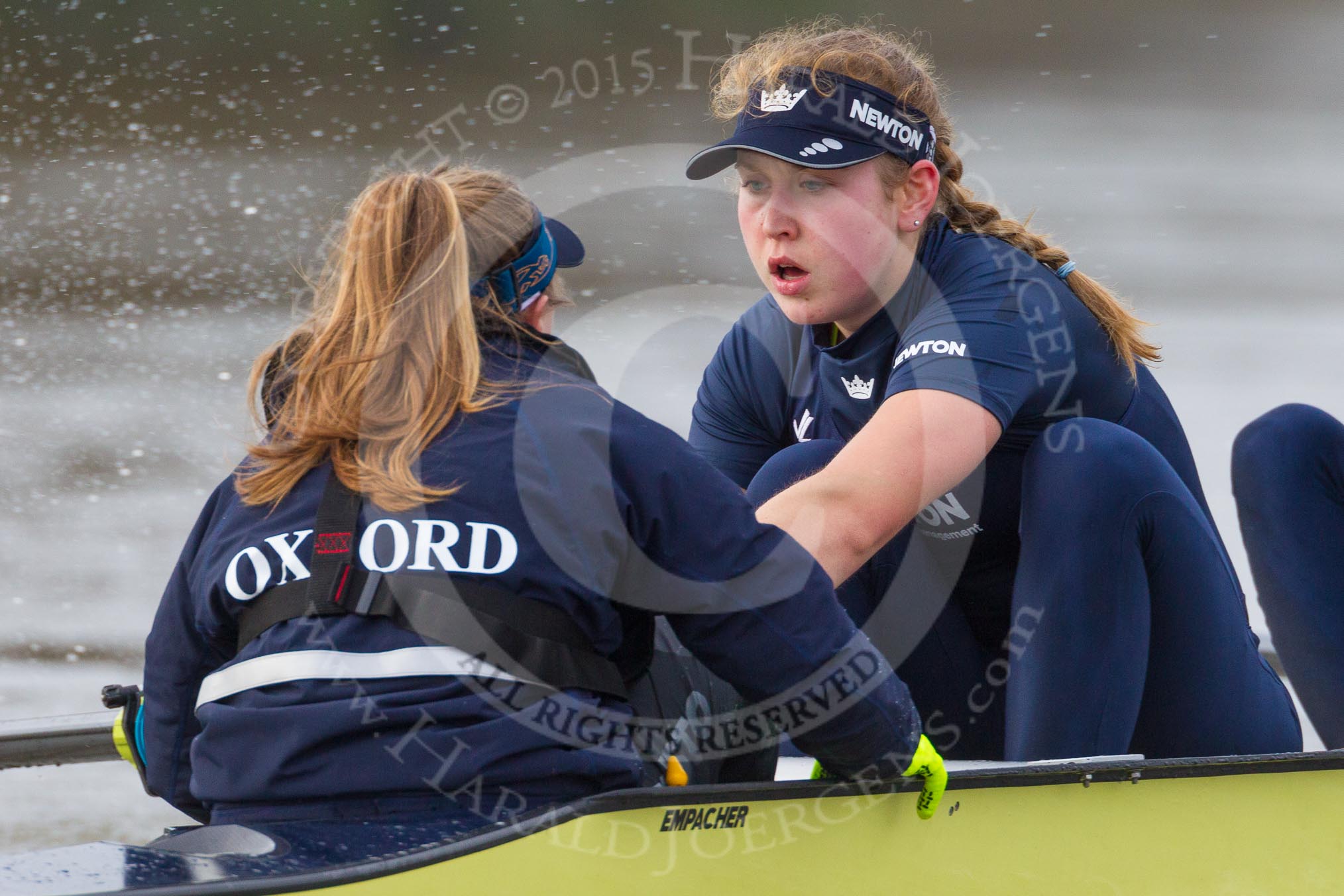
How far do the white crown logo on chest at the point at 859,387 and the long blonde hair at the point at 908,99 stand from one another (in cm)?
16

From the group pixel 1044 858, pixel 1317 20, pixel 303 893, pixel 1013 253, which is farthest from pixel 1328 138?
pixel 303 893

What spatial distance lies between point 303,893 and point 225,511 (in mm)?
246

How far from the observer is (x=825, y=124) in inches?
40.5

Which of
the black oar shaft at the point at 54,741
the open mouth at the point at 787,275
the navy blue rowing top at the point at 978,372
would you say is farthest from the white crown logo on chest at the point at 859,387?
the black oar shaft at the point at 54,741

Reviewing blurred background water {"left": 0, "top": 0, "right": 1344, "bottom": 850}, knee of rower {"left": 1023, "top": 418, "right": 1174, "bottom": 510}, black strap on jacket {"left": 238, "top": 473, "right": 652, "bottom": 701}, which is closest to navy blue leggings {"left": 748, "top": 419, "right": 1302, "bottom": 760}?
knee of rower {"left": 1023, "top": 418, "right": 1174, "bottom": 510}

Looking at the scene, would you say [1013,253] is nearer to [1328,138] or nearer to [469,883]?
[469,883]

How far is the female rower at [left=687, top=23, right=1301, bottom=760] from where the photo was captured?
0.92 metres

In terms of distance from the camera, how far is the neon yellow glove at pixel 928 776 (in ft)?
2.47

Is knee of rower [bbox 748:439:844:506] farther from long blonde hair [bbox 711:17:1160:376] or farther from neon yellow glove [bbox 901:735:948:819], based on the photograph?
neon yellow glove [bbox 901:735:948:819]

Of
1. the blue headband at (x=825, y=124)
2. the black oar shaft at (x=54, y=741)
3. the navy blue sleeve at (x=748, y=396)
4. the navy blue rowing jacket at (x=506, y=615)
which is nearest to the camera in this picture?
the navy blue rowing jacket at (x=506, y=615)

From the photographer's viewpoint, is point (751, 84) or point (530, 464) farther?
point (751, 84)

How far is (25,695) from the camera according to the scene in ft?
9.20

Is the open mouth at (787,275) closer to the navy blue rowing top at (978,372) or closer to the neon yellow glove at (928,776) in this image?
the navy blue rowing top at (978,372)

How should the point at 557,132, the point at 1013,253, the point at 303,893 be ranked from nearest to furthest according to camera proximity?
1. the point at 303,893
2. the point at 1013,253
3. the point at 557,132
